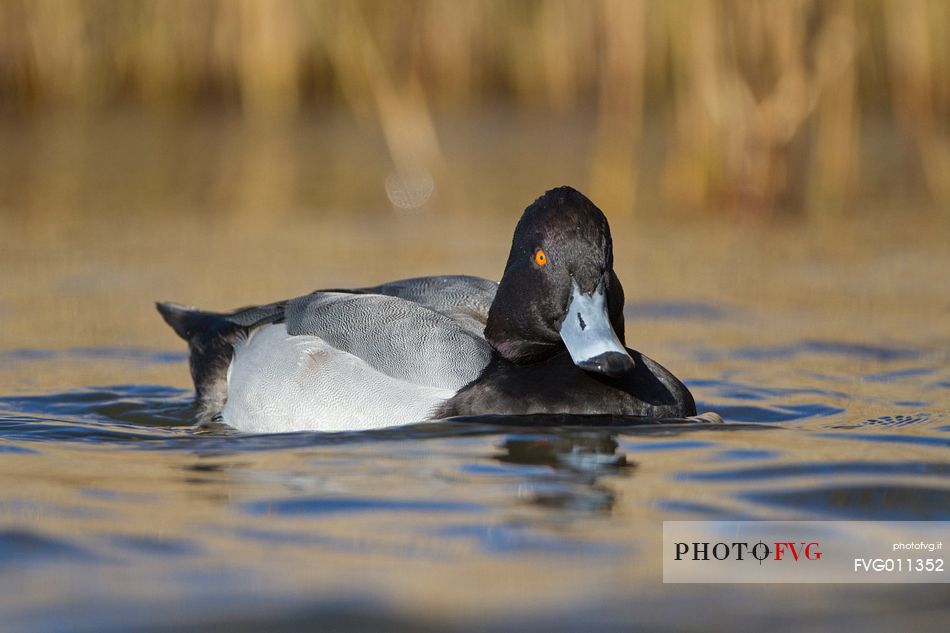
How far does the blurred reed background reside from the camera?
8.95m

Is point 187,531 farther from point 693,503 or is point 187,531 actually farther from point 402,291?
point 402,291

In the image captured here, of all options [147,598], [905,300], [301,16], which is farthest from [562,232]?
[301,16]

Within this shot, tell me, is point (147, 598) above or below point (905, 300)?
below

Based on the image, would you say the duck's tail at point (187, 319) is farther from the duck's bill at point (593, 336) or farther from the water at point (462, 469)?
the duck's bill at point (593, 336)

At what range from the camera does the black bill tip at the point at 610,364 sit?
175 inches

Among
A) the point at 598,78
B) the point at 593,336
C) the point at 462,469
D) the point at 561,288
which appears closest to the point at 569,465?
Answer: the point at 462,469

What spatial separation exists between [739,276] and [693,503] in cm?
427

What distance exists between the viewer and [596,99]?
16.1 m

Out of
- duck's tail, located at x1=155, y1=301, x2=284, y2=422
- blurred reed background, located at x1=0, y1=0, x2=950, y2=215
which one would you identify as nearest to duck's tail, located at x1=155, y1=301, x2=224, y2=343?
duck's tail, located at x1=155, y1=301, x2=284, y2=422

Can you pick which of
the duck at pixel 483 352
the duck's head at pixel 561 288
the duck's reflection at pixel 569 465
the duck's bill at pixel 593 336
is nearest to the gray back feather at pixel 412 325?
the duck at pixel 483 352

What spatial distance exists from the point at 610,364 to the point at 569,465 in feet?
1.26

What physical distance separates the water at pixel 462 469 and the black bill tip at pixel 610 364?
0.21 meters

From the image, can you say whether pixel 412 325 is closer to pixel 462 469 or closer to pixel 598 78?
pixel 462 469

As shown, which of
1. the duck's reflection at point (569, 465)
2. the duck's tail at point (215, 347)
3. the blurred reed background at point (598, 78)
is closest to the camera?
the duck's reflection at point (569, 465)
